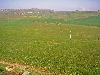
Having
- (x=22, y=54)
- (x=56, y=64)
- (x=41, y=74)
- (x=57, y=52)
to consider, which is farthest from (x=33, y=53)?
(x=41, y=74)

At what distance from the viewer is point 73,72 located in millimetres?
14117

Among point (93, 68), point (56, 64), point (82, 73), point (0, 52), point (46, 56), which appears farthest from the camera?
point (0, 52)

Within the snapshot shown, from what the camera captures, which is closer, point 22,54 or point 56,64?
point 56,64

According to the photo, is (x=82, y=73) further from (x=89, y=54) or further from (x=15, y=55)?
(x=15, y=55)

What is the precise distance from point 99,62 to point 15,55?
7.96 m

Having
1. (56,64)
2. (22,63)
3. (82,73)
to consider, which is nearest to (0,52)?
(22,63)

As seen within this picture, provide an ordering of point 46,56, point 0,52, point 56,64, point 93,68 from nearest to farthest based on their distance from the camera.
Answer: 1. point 93,68
2. point 56,64
3. point 46,56
4. point 0,52

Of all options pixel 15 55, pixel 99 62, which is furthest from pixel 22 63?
pixel 99 62

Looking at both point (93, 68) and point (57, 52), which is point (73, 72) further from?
point (57, 52)

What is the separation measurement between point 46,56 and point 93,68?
5292mm

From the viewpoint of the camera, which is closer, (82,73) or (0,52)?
(82,73)

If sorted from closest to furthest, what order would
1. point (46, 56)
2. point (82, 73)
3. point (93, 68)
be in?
point (82, 73), point (93, 68), point (46, 56)

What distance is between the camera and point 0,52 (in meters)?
20.5

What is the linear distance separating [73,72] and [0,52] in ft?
31.0
